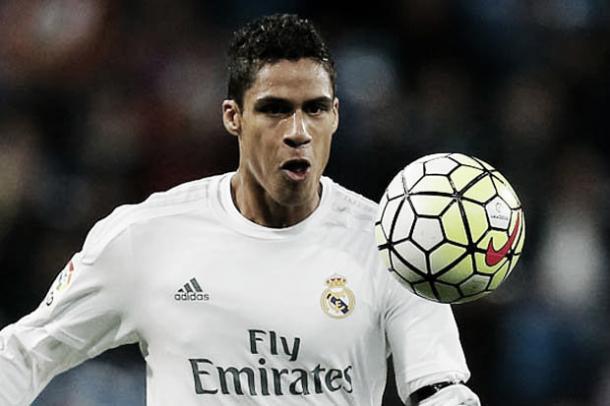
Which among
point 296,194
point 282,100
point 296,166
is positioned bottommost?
point 296,194

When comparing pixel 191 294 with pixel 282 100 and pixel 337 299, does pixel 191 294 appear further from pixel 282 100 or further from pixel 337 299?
pixel 282 100

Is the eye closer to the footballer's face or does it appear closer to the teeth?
the footballer's face

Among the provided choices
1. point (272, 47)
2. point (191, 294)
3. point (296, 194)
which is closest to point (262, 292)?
point (191, 294)

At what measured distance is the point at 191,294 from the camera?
399cm

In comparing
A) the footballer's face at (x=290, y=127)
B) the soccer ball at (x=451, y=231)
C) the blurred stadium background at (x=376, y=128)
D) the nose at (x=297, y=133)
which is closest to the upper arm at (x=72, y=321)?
the footballer's face at (x=290, y=127)

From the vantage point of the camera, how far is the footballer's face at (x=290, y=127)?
392cm

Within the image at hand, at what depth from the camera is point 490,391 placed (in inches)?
284

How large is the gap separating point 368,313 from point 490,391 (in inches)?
139

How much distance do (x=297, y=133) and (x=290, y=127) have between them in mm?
47

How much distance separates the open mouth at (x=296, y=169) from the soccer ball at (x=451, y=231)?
0.40 m

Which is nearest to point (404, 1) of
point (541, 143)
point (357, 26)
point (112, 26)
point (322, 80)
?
point (357, 26)

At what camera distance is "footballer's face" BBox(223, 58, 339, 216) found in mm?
3924

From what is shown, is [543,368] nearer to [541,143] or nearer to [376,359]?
[541,143]

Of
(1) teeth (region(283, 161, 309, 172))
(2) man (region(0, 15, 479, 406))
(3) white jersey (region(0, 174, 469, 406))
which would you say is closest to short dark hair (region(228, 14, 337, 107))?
(2) man (region(0, 15, 479, 406))
